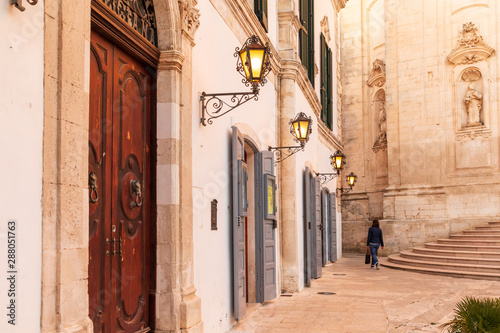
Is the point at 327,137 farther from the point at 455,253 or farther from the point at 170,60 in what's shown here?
the point at 170,60

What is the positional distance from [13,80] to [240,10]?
534 centimetres

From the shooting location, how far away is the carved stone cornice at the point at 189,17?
209 inches

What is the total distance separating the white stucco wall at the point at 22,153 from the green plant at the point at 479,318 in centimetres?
369

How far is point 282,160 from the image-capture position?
1090 cm

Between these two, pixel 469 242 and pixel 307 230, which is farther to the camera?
pixel 469 242

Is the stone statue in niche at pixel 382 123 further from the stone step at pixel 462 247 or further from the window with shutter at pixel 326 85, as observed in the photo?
the stone step at pixel 462 247

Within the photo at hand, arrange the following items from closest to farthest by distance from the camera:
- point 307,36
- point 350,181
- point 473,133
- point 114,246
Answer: point 114,246, point 307,36, point 350,181, point 473,133

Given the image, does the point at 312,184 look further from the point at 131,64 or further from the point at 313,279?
the point at 131,64

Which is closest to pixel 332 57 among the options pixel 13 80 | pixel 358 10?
pixel 358 10

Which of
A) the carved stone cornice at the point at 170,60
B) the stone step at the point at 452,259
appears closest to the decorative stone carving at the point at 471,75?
the stone step at the point at 452,259

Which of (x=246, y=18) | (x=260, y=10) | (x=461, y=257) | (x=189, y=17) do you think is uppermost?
(x=260, y=10)

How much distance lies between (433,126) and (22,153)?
63.8 feet

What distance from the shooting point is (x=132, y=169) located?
4.77m

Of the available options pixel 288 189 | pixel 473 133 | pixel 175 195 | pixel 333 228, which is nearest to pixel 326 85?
pixel 333 228
